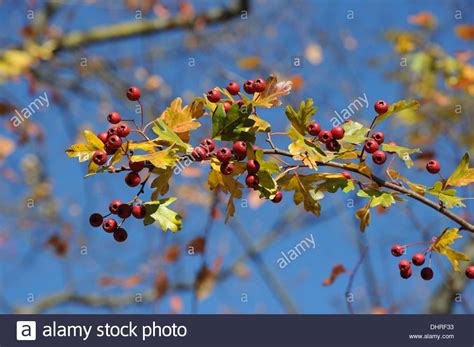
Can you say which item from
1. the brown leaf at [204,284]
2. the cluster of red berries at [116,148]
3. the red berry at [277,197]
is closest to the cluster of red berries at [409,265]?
the red berry at [277,197]

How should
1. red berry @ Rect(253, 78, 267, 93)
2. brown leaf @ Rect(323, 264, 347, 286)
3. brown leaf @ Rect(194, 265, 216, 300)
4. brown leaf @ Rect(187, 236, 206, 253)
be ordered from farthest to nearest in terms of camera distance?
brown leaf @ Rect(194, 265, 216, 300) → brown leaf @ Rect(187, 236, 206, 253) → brown leaf @ Rect(323, 264, 347, 286) → red berry @ Rect(253, 78, 267, 93)

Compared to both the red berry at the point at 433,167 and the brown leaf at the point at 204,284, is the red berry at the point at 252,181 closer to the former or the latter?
the red berry at the point at 433,167

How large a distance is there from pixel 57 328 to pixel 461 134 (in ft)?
10.6

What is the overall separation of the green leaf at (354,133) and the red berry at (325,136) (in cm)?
3

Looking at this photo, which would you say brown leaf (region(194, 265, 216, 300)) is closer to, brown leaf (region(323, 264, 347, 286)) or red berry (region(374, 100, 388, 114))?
brown leaf (region(323, 264, 347, 286))

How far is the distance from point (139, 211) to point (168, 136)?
17 cm

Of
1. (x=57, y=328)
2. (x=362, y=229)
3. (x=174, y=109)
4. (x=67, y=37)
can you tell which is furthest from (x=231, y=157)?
(x=67, y=37)

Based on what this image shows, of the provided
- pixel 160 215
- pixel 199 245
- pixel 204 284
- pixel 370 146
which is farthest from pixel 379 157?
pixel 204 284

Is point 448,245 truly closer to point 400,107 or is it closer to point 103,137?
point 400,107

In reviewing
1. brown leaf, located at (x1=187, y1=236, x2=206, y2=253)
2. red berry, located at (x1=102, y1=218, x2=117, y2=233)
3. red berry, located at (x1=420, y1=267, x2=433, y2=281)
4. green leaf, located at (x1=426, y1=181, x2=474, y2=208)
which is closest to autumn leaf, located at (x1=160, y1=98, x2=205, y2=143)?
red berry, located at (x1=102, y1=218, x2=117, y2=233)

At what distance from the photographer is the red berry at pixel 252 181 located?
1.17 m

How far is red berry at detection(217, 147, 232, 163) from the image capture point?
45.7 inches

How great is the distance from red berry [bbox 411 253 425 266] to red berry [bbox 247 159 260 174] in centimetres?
47

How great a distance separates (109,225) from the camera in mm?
1267
